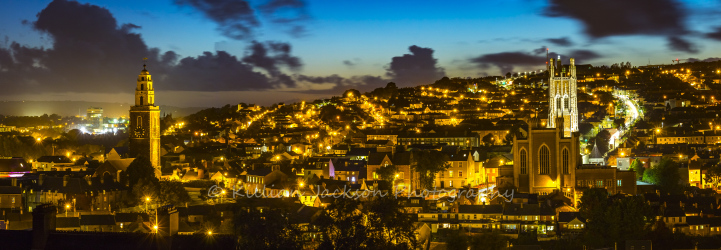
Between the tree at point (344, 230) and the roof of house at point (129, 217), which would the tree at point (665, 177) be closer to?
the roof of house at point (129, 217)

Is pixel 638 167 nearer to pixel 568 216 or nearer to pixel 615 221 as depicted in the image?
pixel 568 216

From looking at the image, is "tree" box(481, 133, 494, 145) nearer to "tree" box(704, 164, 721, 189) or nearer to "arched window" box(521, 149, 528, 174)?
"tree" box(704, 164, 721, 189)

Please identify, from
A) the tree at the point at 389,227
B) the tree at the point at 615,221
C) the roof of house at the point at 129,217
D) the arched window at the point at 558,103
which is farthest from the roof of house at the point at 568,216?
the arched window at the point at 558,103

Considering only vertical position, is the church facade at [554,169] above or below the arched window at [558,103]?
below

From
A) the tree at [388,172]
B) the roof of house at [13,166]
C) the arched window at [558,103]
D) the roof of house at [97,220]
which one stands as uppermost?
the arched window at [558,103]

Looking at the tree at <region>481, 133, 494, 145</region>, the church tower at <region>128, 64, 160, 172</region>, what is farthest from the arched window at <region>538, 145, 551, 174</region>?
the tree at <region>481, 133, 494, 145</region>

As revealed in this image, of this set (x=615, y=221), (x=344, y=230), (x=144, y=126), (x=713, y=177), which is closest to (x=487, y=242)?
(x=615, y=221)
